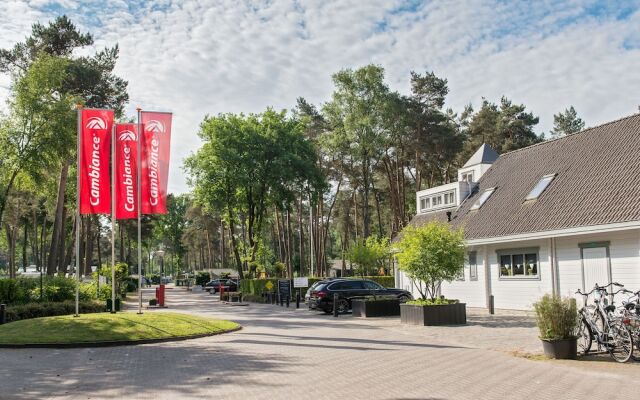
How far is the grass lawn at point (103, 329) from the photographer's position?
15188 millimetres

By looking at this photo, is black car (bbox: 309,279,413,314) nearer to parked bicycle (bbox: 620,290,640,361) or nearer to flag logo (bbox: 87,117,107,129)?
flag logo (bbox: 87,117,107,129)

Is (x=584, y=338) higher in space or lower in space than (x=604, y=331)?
lower

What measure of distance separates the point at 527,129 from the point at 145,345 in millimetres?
43448

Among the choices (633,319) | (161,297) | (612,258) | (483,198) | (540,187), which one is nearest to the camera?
(633,319)

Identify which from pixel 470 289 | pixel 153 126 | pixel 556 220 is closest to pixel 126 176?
pixel 153 126

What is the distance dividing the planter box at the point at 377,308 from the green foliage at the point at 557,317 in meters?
11.6

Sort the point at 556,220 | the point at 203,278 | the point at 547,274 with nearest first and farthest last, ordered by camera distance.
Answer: the point at 556,220 < the point at 547,274 < the point at 203,278

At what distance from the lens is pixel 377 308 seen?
75.9 feet

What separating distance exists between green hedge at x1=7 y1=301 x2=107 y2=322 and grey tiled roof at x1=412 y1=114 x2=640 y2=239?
56.9 feet

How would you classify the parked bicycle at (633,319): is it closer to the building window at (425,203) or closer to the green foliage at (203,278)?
Answer: the building window at (425,203)

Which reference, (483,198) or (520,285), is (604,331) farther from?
(483,198)

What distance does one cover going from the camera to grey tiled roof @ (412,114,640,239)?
19406mm

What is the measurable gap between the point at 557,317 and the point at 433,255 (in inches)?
330

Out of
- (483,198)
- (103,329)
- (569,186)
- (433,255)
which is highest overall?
(483,198)
